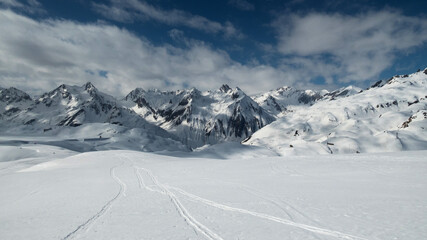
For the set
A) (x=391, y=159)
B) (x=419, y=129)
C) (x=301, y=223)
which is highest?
(x=419, y=129)

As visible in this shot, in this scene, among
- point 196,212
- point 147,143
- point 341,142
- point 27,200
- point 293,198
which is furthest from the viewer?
point 147,143

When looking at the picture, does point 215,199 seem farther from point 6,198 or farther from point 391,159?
point 391,159

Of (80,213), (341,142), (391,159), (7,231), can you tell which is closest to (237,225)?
(80,213)

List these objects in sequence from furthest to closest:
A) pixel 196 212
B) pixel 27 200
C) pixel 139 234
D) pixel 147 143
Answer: pixel 147 143
pixel 27 200
pixel 196 212
pixel 139 234

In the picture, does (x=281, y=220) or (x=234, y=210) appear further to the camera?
(x=234, y=210)

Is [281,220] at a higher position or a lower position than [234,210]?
higher

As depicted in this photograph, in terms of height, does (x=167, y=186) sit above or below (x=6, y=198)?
above

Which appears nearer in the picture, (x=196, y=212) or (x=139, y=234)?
(x=139, y=234)

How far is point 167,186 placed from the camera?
57.6 ft

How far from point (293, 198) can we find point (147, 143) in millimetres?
193289

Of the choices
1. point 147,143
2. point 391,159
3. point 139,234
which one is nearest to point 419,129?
point 391,159

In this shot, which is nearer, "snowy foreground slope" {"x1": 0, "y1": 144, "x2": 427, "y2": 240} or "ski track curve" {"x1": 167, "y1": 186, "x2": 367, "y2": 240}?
"ski track curve" {"x1": 167, "y1": 186, "x2": 367, "y2": 240}

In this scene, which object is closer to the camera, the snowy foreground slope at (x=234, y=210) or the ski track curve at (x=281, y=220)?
the ski track curve at (x=281, y=220)

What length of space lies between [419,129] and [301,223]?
471 ft
